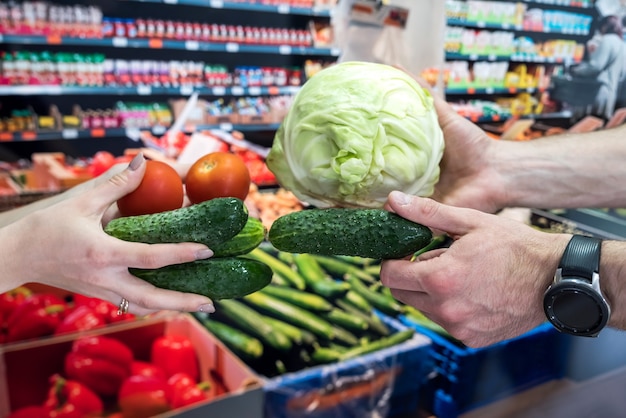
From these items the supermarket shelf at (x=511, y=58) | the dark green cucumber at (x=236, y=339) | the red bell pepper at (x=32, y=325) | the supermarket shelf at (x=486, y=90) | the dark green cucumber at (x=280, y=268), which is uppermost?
the supermarket shelf at (x=511, y=58)

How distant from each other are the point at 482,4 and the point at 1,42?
183 inches

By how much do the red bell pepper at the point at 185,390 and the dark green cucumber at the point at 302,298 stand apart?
0.52 m

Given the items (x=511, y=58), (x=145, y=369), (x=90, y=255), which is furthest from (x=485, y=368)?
(x=511, y=58)

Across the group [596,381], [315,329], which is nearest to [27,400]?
[315,329]

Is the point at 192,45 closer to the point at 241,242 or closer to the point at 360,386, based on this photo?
the point at 360,386

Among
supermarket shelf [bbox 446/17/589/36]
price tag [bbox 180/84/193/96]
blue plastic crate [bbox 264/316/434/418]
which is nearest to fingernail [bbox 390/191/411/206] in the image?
blue plastic crate [bbox 264/316/434/418]

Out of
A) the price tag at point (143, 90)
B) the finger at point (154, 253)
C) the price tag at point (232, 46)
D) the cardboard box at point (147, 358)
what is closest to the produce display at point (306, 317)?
the cardboard box at point (147, 358)

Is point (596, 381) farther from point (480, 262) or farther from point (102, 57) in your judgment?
point (102, 57)

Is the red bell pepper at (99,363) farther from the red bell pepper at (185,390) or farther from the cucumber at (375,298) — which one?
the cucumber at (375,298)

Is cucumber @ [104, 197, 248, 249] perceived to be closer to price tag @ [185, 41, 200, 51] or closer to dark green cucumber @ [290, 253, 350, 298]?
dark green cucumber @ [290, 253, 350, 298]

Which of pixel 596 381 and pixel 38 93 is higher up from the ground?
pixel 38 93

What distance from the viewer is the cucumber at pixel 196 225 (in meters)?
1.06

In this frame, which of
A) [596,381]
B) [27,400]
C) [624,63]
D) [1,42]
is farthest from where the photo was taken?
[624,63]

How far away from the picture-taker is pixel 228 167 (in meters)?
1.28
